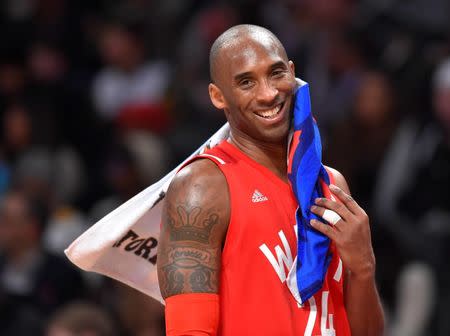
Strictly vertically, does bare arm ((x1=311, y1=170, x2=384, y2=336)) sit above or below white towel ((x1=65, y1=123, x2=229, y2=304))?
below

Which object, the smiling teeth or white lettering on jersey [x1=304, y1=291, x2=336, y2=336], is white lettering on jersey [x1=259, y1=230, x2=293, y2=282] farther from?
the smiling teeth

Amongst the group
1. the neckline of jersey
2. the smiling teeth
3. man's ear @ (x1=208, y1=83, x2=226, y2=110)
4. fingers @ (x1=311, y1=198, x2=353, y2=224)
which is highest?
man's ear @ (x1=208, y1=83, x2=226, y2=110)

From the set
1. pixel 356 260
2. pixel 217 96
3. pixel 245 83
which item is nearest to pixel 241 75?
pixel 245 83

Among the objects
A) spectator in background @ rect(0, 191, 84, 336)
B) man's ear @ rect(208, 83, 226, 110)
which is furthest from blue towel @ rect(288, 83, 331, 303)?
spectator in background @ rect(0, 191, 84, 336)

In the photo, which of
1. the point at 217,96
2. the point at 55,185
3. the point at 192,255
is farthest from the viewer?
the point at 55,185

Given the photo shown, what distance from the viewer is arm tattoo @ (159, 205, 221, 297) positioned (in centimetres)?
346

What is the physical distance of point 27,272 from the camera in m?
7.27

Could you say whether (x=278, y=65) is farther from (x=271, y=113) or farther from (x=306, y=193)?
(x=306, y=193)

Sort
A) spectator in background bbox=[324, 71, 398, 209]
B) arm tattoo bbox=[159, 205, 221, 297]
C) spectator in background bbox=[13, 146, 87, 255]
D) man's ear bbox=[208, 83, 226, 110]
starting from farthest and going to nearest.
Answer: spectator in background bbox=[13, 146, 87, 255], spectator in background bbox=[324, 71, 398, 209], man's ear bbox=[208, 83, 226, 110], arm tattoo bbox=[159, 205, 221, 297]

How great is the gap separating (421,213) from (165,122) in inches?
91.9

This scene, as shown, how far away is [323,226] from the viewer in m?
3.55

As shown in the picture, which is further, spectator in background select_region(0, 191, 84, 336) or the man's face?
spectator in background select_region(0, 191, 84, 336)

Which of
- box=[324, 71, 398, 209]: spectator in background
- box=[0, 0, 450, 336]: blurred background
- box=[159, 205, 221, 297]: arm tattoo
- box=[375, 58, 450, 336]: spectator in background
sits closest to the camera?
box=[159, 205, 221, 297]: arm tattoo

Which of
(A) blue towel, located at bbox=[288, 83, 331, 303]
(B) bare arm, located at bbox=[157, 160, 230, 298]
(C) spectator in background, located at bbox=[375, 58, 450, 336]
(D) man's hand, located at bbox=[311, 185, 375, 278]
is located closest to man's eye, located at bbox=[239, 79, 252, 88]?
(A) blue towel, located at bbox=[288, 83, 331, 303]
